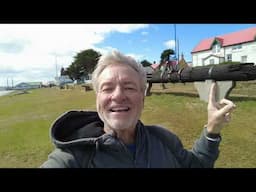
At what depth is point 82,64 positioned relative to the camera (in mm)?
1365

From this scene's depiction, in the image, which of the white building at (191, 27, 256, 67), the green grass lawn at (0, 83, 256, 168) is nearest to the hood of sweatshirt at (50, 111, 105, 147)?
the white building at (191, 27, 256, 67)

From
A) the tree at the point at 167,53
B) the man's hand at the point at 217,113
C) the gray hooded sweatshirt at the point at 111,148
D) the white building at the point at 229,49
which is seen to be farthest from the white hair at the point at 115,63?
the tree at the point at 167,53

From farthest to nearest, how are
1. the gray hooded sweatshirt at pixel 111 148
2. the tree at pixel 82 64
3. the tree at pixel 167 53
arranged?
the tree at pixel 167 53 → the tree at pixel 82 64 → the gray hooded sweatshirt at pixel 111 148

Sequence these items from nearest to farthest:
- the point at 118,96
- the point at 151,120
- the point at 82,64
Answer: the point at 118,96, the point at 82,64, the point at 151,120

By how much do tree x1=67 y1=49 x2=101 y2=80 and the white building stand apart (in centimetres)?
42

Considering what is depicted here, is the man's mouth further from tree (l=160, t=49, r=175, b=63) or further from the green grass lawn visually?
the green grass lawn

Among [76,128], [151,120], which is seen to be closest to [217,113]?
[76,128]

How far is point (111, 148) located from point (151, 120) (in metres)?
1.27

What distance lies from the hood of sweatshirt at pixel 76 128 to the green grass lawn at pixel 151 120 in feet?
3.89

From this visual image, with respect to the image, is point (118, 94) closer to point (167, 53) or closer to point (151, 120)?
point (167, 53)

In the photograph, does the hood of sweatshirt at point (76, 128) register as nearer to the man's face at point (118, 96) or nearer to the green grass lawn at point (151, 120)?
the man's face at point (118, 96)

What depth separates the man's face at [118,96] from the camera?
88 centimetres

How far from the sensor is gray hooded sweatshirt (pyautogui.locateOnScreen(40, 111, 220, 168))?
0.85 m
